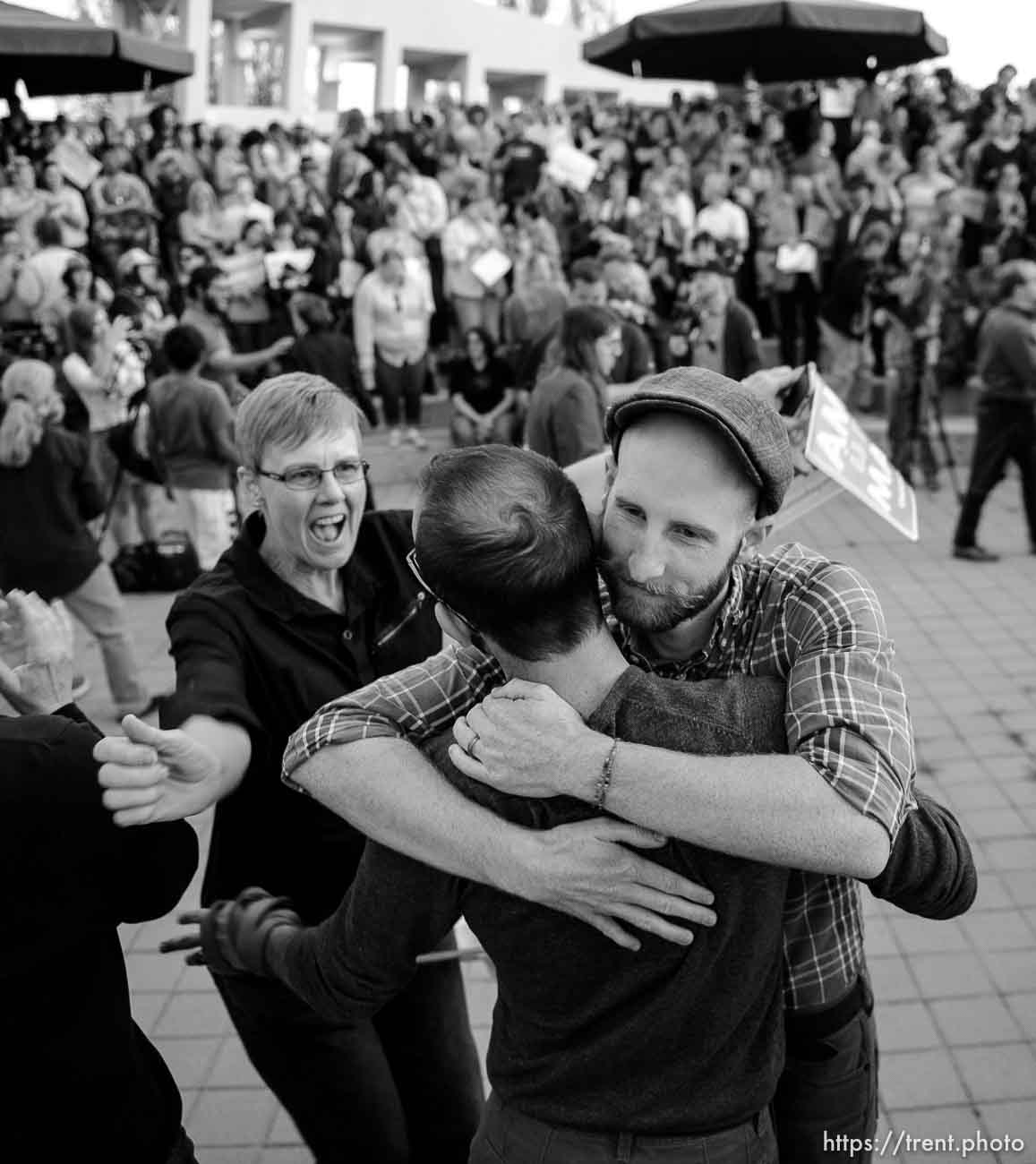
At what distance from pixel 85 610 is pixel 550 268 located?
21.3 ft

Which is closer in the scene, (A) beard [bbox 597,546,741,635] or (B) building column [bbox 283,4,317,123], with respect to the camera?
(A) beard [bbox 597,546,741,635]

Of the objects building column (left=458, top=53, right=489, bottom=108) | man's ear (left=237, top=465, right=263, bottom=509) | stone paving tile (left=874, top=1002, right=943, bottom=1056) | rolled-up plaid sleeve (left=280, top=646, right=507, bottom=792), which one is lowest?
stone paving tile (left=874, top=1002, right=943, bottom=1056)

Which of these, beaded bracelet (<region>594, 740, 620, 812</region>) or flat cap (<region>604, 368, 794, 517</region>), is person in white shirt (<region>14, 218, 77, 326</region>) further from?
beaded bracelet (<region>594, 740, 620, 812</region>)

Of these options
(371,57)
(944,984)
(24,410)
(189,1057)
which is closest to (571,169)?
(24,410)

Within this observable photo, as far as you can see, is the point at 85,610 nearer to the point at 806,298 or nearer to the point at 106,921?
the point at 106,921

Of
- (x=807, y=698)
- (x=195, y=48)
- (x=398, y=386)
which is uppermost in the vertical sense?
(x=195, y=48)

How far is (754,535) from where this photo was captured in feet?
5.49

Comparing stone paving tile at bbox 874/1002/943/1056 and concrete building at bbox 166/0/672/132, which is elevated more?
concrete building at bbox 166/0/672/132

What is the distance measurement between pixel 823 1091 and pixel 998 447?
22.0 feet

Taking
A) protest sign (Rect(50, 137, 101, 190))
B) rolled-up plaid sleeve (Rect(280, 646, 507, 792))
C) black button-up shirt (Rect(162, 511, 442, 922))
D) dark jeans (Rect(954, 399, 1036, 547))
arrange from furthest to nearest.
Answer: protest sign (Rect(50, 137, 101, 190)) < dark jeans (Rect(954, 399, 1036, 547)) < black button-up shirt (Rect(162, 511, 442, 922)) < rolled-up plaid sleeve (Rect(280, 646, 507, 792))

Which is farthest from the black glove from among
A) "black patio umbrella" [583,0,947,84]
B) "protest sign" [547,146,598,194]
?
"protest sign" [547,146,598,194]

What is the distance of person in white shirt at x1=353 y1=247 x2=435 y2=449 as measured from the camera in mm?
10070

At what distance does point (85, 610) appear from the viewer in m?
5.80

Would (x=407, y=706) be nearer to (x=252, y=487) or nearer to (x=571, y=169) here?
(x=252, y=487)
